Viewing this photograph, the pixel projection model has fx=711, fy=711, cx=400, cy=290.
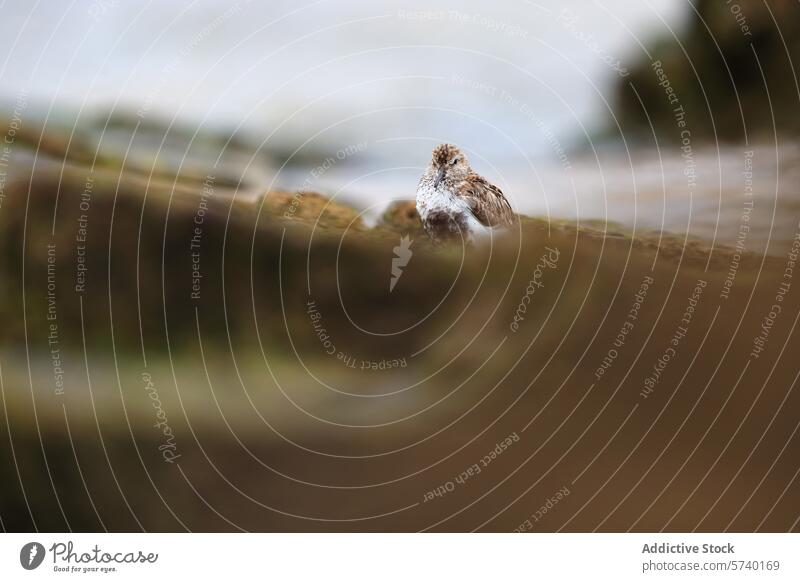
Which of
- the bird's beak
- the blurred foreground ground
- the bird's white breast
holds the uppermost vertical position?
the bird's beak

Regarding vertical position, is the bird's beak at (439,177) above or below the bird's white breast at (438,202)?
above

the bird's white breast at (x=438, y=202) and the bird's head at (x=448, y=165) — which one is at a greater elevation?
the bird's head at (x=448, y=165)

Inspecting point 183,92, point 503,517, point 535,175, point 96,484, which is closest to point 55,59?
point 183,92

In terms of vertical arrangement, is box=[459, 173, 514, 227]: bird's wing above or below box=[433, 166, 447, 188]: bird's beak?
below

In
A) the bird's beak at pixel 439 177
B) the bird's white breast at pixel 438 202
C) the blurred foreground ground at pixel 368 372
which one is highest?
the bird's beak at pixel 439 177

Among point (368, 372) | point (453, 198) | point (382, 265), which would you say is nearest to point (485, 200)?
point (453, 198)
